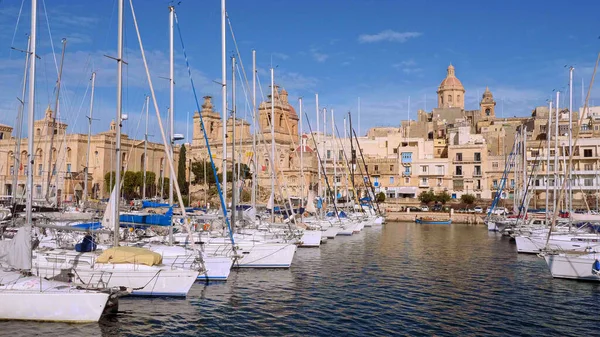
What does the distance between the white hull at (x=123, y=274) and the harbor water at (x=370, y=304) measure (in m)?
0.45

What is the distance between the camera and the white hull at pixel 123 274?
17188 millimetres

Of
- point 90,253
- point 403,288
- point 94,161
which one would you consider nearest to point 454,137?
point 94,161

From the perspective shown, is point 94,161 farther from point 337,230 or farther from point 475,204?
point 475,204

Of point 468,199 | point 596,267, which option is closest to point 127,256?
point 596,267

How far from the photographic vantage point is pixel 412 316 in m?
17.3

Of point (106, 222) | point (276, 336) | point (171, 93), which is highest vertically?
point (171, 93)

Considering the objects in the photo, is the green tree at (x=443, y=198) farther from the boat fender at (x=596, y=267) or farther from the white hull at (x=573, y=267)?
the boat fender at (x=596, y=267)

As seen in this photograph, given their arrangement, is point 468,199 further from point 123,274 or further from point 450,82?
point 123,274

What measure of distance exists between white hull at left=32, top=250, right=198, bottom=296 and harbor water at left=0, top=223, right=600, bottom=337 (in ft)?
1.47

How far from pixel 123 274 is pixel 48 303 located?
9.48 ft

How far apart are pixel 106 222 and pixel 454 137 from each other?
2702 inches

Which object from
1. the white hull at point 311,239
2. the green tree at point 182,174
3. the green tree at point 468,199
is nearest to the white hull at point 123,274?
the white hull at point 311,239

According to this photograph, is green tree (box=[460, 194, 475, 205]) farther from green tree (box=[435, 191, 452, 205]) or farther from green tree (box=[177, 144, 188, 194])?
green tree (box=[177, 144, 188, 194])

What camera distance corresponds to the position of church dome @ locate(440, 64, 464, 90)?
4269 inches
